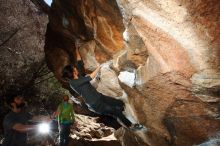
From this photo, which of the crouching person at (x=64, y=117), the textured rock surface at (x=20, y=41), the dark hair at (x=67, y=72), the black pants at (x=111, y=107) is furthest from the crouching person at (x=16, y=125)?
the textured rock surface at (x=20, y=41)

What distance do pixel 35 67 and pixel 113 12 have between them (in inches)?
439

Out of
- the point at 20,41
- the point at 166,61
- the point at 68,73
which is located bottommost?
the point at 166,61

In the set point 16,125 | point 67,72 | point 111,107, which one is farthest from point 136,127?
point 67,72

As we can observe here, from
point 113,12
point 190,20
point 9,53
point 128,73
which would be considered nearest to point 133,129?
point 128,73

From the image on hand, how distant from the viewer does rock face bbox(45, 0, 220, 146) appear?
15.0 feet

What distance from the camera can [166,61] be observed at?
17.4ft

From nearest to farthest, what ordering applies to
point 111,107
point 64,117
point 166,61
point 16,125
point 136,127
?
point 16,125 → point 166,61 → point 136,127 → point 64,117 → point 111,107

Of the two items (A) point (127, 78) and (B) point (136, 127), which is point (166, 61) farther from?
(B) point (136, 127)

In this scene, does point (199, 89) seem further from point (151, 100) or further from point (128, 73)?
point (128, 73)

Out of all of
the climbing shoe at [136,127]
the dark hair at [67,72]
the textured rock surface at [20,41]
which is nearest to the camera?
the climbing shoe at [136,127]

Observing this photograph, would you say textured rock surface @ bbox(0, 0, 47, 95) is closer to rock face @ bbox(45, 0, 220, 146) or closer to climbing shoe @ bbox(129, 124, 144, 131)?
rock face @ bbox(45, 0, 220, 146)

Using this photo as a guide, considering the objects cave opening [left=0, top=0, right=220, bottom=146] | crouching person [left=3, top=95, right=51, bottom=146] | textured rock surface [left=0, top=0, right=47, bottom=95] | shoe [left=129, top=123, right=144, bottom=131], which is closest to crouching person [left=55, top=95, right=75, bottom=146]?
cave opening [left=0, top=0, right=220, bottom=146]

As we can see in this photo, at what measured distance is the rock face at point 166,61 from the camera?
4.57 meters

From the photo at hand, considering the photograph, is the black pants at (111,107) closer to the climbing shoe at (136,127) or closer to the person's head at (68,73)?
the climbing shoe at (136,127)
